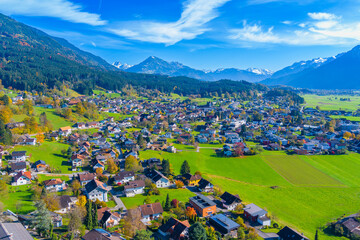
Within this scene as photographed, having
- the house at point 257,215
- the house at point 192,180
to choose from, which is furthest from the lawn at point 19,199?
the house at point 257,215

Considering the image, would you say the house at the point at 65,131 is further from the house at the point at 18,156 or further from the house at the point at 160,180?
the house at the point at 160,180

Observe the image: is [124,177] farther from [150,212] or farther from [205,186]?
[205,186]


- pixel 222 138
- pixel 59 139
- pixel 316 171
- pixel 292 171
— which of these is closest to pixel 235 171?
pixel 292 171

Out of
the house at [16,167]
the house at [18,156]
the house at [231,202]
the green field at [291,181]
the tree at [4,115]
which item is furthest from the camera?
the tree at [4,115]

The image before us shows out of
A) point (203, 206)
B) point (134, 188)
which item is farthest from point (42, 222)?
point (203, 206)

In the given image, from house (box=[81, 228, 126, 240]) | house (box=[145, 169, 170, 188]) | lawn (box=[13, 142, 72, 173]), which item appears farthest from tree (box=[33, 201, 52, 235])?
lawn (box=[13, 142, 72, 173])

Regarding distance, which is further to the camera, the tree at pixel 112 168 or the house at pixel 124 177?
the tree at pixel 112 168

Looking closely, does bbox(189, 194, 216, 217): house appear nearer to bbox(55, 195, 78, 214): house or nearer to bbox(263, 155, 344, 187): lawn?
bbox(55, 195, 78, 214): house

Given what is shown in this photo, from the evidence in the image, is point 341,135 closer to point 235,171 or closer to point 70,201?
point 235,171

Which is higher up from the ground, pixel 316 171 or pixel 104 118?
pixel 104 118
